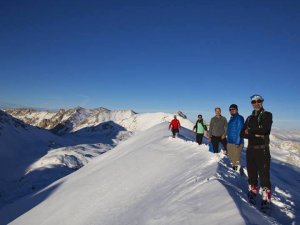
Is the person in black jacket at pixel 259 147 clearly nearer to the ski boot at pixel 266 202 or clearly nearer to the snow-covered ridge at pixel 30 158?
the ski boot at pixel 266 202

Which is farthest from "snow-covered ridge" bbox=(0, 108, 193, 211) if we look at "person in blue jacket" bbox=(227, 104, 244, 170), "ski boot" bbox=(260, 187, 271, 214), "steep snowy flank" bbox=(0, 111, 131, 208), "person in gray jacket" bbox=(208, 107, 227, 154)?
"ski boot" bbox=(260, 187, 271, 214)

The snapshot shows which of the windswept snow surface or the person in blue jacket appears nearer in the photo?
the windswept snow surface

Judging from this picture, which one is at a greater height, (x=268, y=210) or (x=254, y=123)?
(x=254, y=123)

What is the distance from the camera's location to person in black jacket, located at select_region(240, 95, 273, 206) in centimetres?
811

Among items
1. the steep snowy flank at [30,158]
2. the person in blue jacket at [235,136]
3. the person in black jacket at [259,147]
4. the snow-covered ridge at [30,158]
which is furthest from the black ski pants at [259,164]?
the snow-covered ridge at [30,158]

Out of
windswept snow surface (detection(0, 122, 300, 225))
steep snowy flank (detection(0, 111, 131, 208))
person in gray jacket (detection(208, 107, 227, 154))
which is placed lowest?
steep snowy flank (detection(0, 111, 131, 208))

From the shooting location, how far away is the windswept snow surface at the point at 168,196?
272 inches

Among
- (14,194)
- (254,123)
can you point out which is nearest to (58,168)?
(14,194)

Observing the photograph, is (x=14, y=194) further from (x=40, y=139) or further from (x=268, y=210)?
(x=40, y=139)

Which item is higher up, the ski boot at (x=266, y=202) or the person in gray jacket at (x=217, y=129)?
the person in gray jacket at (x=217, y=129)

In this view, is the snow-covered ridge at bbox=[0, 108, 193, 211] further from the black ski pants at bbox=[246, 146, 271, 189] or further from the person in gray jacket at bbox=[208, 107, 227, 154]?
the black ski pants at bbox=[246, 146, 271, 189]

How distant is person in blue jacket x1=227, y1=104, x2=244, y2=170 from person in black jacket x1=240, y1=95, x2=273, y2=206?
285cm

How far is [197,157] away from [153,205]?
5340mm

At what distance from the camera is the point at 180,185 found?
10.4 meters
